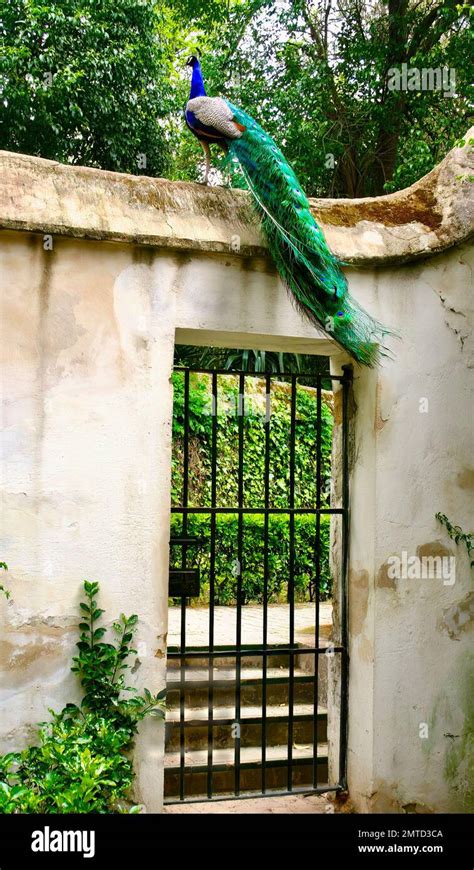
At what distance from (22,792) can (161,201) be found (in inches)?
104

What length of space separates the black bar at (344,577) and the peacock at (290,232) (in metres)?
0.38

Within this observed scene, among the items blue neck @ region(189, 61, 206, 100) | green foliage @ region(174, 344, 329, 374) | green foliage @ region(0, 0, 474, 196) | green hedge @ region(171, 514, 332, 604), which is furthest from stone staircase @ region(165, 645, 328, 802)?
green foliage @ region(0, 0, 474, 196)

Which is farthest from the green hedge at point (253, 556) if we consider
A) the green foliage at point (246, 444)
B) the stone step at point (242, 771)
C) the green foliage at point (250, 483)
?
the stone step at point (242, 771)

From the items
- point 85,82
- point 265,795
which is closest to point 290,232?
point 265,795

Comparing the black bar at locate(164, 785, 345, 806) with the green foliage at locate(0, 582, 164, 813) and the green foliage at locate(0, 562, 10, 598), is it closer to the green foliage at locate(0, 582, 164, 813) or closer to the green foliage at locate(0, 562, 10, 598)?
the green foliage at locate(0, 582, 164, 813)

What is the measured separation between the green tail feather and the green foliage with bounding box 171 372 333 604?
4.85 metres

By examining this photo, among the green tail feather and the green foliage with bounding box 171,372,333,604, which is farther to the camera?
the green foliage with bounding box 171,372,333,604

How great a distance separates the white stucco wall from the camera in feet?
11.9

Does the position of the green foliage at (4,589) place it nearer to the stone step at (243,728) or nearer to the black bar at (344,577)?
the black bar at (344,577)

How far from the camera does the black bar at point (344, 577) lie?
14.2 feet

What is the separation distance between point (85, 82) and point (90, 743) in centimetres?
906

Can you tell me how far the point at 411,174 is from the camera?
32.6 feet

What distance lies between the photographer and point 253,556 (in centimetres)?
909

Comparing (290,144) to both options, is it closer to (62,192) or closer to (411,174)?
(411,174)
